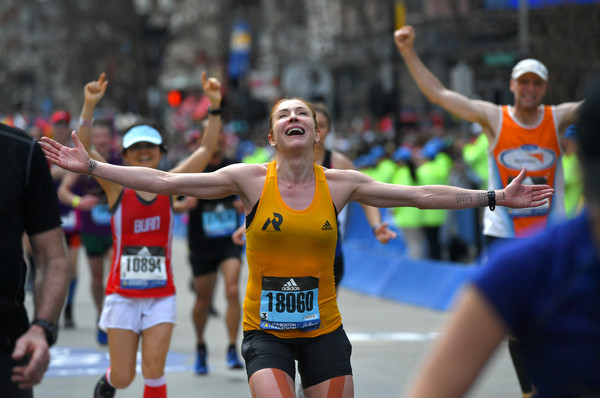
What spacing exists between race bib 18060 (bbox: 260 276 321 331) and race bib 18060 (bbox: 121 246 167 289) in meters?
1.91

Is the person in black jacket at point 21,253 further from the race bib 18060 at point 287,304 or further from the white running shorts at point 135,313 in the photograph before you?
the white running shorts at point 135,313

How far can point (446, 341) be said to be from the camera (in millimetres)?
2492

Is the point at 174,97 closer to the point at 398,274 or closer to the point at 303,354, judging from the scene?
the point at 398,274

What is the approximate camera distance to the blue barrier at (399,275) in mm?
12750

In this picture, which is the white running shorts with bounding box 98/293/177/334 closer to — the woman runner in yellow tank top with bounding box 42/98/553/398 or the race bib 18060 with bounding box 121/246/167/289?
the race bib 18060 with bounding box 121/246/167/289

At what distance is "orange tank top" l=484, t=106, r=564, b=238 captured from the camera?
7.09m

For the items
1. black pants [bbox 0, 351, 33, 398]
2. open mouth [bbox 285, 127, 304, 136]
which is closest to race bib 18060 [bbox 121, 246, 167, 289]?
open mouth [bbox 285, 127, 304, 136]

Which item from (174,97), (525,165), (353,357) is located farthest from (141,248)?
(174,97)

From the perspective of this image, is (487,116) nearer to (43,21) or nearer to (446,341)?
(446,341)

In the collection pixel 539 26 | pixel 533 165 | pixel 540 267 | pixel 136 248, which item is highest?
pixel 539 26

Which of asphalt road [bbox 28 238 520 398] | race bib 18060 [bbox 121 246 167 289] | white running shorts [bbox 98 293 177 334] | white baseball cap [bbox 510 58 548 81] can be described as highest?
white baseball cap [bbox 510 58 548 81]

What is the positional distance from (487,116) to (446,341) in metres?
4.94

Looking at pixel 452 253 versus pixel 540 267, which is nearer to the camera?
pixel 540 267

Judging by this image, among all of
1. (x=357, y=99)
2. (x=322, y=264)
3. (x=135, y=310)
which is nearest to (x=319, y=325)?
(x=322, y=264)
